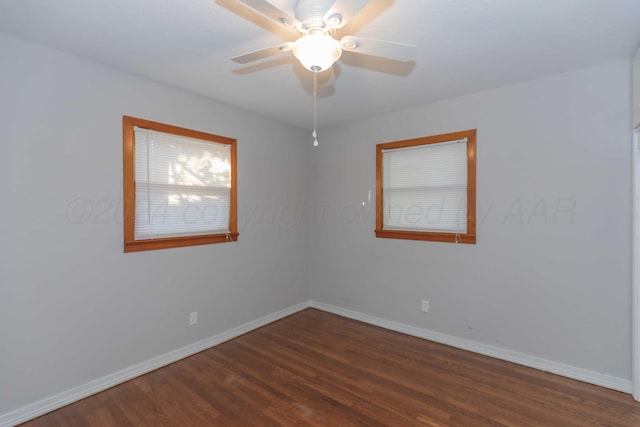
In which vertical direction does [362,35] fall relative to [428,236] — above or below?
above

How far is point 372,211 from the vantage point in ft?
12.5

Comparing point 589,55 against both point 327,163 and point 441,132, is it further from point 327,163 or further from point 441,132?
point 327,163

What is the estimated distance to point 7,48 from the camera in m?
2.03

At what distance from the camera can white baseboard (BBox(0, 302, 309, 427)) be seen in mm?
2072

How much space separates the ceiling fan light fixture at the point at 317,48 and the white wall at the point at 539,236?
2.11m

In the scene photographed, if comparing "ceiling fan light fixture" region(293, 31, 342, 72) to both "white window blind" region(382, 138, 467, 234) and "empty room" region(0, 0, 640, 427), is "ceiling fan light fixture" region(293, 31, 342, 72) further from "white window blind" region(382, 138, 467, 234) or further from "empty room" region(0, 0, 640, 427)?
"white window blind" region(382, 138, 467, 234)

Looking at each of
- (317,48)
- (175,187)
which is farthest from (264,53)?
(175,187)

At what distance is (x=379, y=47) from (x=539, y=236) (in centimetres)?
232

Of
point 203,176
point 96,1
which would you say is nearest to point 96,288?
point 203,176

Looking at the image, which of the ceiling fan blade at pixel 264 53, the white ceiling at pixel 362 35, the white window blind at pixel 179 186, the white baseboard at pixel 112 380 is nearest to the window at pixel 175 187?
the white window blind at pixel 179 186

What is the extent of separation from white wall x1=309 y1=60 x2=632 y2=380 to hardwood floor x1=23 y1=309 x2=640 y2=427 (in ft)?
1.20

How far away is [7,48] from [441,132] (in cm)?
367

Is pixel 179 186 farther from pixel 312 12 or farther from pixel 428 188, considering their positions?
pixel 428 188

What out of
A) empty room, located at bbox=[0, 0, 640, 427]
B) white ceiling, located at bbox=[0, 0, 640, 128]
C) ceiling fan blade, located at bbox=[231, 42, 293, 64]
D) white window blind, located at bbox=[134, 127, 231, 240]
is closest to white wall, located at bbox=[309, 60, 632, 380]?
empty room, located at bbox=[0, 0, 640, 427]
